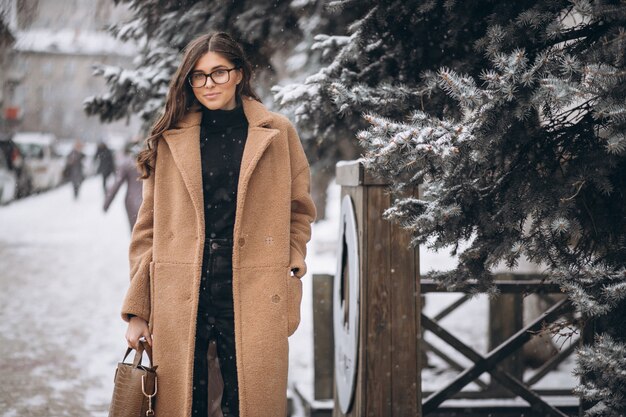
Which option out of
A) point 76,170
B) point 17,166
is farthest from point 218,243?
point 17,166

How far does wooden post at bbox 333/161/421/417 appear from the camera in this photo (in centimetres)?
376

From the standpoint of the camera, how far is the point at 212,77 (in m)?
3.12

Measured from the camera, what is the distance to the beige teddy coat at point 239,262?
3.10 metres

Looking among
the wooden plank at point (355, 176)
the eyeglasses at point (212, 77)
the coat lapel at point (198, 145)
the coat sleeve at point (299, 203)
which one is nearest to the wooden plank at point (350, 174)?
the wooden plank at point (355, 176)

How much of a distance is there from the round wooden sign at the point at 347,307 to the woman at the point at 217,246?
0.67 m

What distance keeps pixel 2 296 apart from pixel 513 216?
869 centimetres

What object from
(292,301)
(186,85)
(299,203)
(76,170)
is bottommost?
(292,301)

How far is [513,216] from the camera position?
3.19 metres

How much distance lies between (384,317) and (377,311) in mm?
45

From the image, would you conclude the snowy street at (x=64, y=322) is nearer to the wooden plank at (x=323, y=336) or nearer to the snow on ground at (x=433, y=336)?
the snow on ground at (x=433, y=336)

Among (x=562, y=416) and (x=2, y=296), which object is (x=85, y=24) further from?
(x=562, y=416)

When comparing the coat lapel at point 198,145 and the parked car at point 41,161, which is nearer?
the coat lapel at point 198,145

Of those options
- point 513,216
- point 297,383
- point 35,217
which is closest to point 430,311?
point 297,383

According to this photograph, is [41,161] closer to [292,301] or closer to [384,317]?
[384,317]
